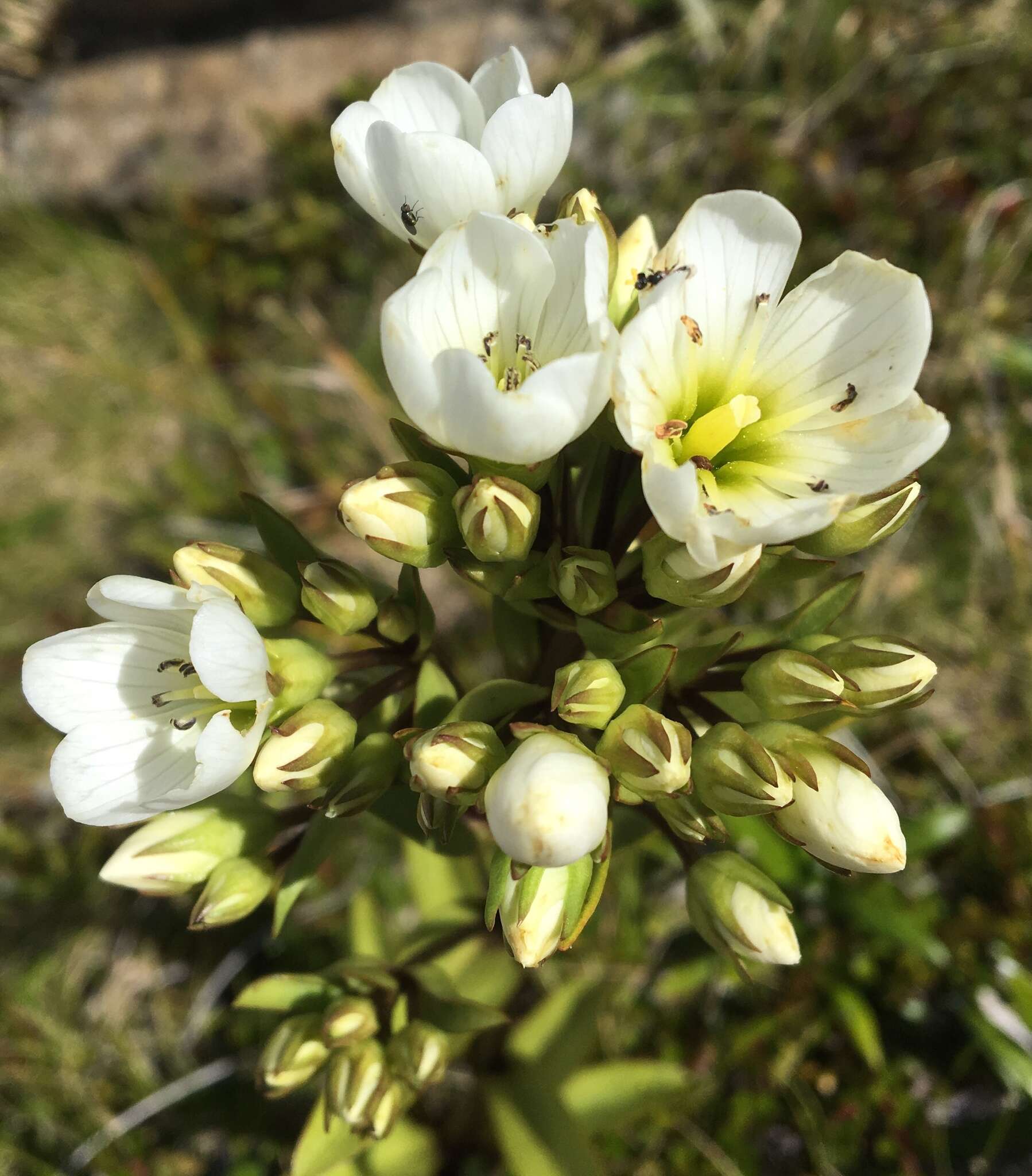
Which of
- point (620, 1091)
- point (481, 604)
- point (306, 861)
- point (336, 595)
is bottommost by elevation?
point (620, 1091)

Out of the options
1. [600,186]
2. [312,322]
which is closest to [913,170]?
[600,186]

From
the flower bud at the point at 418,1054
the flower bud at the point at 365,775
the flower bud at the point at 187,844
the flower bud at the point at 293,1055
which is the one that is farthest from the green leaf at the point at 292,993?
the flower bud at the point at 365,775

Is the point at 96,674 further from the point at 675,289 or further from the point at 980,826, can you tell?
the point at 980,826

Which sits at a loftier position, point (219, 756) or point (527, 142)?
point (527, 142)

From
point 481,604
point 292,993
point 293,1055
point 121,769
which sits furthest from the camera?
point 481,604

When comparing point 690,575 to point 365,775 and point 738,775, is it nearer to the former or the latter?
point 738,775

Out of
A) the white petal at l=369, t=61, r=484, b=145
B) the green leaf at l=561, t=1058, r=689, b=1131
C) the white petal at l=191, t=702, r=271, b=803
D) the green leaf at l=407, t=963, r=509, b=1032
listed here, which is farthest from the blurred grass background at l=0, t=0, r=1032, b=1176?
the white petal at l=369, t=61, r=484, b=145

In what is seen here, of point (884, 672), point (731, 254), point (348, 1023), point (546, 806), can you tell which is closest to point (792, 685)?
point (884, 672)
